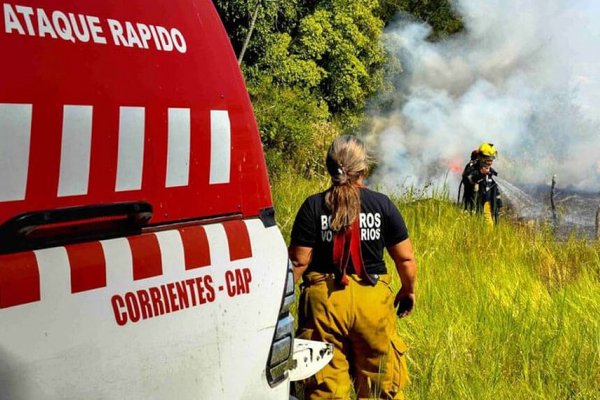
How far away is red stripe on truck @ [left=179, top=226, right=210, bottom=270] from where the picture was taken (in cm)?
236

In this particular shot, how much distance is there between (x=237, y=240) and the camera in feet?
8.42

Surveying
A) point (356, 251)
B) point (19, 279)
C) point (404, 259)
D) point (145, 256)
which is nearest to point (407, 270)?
point (404, 259)

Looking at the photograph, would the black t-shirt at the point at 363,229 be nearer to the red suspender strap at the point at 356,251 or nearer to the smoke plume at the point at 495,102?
the red suspender strap at the point at 356,251

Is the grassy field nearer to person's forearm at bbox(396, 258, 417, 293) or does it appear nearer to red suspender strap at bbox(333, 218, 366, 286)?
person's forearm at bbox(396, 258, 417, 293)

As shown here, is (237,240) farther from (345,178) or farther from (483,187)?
(483,187)

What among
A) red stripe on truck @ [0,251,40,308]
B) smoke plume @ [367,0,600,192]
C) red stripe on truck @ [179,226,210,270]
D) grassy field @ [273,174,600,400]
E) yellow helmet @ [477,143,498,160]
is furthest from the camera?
smoke plume @ [367,0,600,192]

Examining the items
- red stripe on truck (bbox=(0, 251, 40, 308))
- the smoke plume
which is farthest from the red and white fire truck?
the smoke plume

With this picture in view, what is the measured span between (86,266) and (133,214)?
0.24 metres

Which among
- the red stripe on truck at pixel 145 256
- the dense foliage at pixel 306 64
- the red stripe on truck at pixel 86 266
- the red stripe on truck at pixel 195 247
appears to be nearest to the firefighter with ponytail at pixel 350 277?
the red stripe on truck at pixel 195 247

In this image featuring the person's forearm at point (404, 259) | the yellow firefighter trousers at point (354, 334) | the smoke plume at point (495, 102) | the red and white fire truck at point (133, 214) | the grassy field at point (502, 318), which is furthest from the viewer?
the smoke plume at point (495, 102)

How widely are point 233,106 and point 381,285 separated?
5.56 ft

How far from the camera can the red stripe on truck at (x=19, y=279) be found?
1.86 metres

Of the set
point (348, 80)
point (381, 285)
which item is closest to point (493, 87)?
point (348, 80)

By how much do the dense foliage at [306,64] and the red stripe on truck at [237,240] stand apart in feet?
36.3
